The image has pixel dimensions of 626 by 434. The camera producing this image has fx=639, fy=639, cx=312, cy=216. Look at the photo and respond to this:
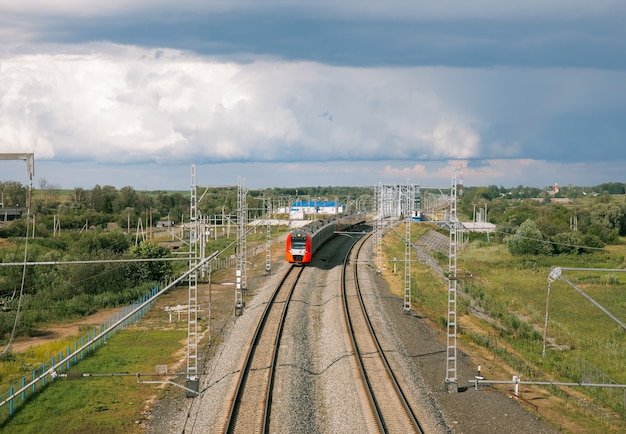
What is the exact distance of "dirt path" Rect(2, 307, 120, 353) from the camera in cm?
3503

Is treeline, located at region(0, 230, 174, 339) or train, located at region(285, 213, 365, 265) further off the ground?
train, located at region(285, 213, 365, 265)

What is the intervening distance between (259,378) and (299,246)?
28.3m

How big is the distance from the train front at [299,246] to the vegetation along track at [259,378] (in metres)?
14.0

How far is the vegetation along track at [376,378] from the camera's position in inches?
802

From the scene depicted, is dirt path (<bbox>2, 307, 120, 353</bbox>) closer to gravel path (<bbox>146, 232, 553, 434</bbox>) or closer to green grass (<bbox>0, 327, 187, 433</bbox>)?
green grass (<bbox>0, 327, 187, 433</bbox>)

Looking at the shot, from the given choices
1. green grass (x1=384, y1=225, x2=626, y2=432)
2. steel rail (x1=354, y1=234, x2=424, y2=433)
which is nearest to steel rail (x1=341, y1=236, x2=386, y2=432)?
steel rail (x1=354, y1=234, x2=424, y2=433)

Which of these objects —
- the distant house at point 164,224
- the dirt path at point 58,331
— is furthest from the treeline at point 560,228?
the distant house at point 164,224

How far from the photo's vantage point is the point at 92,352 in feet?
102

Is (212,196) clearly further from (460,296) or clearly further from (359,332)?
(359,332)

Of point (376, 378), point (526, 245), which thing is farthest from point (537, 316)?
point (526, 245)

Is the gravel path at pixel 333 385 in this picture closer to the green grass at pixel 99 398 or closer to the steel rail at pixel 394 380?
the steel rail at pixel 394 380

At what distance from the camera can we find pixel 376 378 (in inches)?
981

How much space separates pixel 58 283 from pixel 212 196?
268 ft

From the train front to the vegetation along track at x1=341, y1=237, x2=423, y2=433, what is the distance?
12566mm
